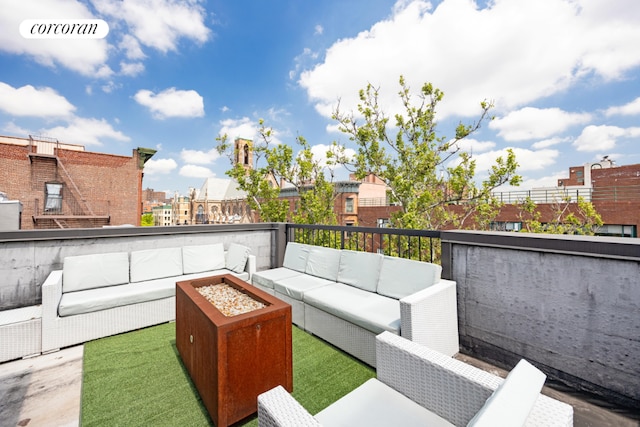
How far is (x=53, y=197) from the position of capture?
1488cm

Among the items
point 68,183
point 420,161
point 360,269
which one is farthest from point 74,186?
point 360,269

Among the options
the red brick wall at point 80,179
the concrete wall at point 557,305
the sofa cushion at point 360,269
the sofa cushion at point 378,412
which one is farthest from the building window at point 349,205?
the sofa cushion at point 378,412

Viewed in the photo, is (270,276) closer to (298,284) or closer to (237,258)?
(298,284)

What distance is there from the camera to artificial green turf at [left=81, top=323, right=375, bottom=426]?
1.88 metres

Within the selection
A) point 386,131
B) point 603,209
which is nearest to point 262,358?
point 386,131

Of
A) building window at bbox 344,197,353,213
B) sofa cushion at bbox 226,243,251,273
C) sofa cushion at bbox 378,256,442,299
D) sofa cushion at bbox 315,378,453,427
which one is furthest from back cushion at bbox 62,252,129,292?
building window at bbox 344,197,353,213

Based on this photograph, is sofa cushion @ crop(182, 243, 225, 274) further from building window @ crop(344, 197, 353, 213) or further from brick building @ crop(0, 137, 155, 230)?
building window @ crop(344, 197, 353, 213)

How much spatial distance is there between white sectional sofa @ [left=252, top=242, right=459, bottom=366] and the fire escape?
17.3 metres

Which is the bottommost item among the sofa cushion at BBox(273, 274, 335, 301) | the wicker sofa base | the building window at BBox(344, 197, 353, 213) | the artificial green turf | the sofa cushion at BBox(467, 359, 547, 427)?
the artificial green turf

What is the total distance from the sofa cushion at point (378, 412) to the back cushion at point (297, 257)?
2.66 meters

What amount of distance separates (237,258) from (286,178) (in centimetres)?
504

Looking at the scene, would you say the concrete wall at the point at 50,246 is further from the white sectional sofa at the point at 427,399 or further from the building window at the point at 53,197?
the building window at the point at 53,197

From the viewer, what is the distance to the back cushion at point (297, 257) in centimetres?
409

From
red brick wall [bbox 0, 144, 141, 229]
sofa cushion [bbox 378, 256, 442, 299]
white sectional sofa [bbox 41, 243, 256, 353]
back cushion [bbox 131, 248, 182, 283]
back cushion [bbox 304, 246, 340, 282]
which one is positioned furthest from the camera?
red brick wall [bbox 0, 144, 141, 229]
